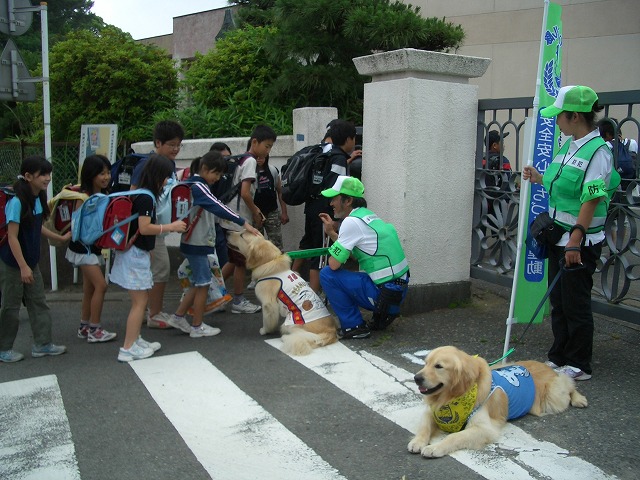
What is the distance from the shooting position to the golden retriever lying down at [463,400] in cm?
386

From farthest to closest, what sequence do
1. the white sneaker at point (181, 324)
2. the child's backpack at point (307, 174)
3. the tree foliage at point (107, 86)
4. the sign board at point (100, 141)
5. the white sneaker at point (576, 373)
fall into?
the tree foliage at point (107, 86)
the sign board at point (100, 141)
the child's backpack at point (307, 174)
the white sneaker at point (181, 324)
the white sneaker at point (576, 373)

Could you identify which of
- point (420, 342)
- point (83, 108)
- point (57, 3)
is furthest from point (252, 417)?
point (57, 3)

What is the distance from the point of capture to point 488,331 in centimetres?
613

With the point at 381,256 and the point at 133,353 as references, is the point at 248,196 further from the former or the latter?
the point at 133,353

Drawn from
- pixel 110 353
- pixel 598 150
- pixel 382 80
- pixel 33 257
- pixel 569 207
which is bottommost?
pixel 110 353

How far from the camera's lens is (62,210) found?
626cm

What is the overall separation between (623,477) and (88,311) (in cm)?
478

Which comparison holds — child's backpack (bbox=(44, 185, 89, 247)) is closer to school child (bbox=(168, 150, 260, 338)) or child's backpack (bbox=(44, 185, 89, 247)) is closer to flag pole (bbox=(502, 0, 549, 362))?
school child (bbox=(168, 150, 260, 338))

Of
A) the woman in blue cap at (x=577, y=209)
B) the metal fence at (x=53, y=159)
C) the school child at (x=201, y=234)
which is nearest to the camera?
the woman in blue cap at (x=577, y=209)

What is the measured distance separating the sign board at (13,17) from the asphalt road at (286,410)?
3246 mm

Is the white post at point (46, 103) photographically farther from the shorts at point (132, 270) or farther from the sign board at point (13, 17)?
the shorts at point (132, 270)

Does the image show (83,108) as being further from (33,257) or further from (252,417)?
(252,417)

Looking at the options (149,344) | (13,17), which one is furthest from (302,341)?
(13,17)

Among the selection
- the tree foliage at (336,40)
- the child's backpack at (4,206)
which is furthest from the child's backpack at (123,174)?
the tree foliage at (336,40)
